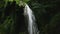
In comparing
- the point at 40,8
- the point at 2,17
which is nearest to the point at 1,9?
the point at 2,17

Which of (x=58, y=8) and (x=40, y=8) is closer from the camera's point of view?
(x=40, y=8)

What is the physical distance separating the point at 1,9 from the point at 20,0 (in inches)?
10.7

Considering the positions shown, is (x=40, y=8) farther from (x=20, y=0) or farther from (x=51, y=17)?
(x=20, y=0)

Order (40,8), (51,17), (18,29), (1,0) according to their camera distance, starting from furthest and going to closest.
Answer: (51,17) → (40,8) → (18,29) → (1,0)

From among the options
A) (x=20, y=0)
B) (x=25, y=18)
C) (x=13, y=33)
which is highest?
(x=20, y=0)

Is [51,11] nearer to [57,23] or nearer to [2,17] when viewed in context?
[57,23]

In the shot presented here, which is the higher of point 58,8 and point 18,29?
point 58,8

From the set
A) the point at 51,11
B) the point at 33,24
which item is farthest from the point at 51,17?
the point at 33,24

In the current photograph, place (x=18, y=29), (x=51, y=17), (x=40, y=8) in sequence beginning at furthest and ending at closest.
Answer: (x=51, y=17)
(x=40, y=8)
(x=18, y=29)

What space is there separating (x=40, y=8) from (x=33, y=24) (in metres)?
0.63

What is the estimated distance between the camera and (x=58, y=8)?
383 cm

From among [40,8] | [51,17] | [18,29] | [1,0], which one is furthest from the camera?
[51,17]

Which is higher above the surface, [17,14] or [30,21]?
[17,14]

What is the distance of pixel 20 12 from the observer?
2.83 metres
